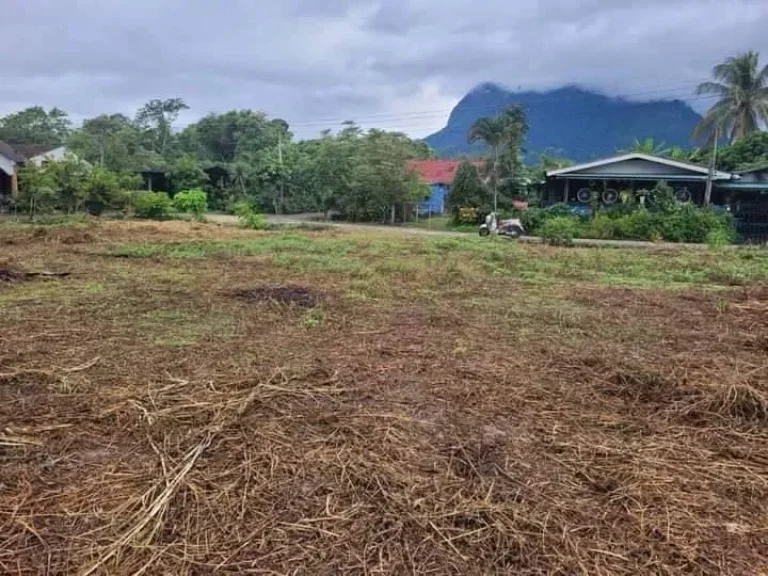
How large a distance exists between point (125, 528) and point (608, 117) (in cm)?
6724

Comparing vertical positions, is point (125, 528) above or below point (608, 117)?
below

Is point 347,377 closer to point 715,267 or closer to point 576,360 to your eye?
point 576,360

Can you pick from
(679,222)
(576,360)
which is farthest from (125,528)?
(679,222)

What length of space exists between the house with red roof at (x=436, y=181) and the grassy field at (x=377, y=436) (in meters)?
20.8

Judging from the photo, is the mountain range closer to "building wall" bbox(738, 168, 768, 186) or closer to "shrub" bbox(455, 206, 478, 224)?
"shrub" bbox(455, 206, 478, 224)

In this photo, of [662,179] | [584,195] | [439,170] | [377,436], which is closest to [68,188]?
[439,170]

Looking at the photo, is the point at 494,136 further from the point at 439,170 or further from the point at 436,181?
the point at 439,170

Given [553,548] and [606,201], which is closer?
[553,548]

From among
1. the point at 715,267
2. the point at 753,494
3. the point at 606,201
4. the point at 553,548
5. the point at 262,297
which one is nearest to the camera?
the point at 553,548

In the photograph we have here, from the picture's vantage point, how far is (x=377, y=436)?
286 cm

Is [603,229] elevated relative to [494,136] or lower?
lower

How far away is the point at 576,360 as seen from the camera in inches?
166

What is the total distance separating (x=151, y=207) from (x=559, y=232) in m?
14.8

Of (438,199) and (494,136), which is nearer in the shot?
(494,136)
